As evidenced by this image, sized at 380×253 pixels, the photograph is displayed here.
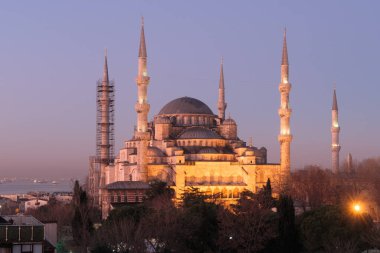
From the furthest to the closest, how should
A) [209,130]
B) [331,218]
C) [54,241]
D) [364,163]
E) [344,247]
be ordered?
[364,163]
[209,130]
[331,218]
[344,247]
[54,241]

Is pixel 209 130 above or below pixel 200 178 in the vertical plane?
above

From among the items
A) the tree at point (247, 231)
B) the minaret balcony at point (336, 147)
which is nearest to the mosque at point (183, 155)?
the minaret balcony at point (336, 147)

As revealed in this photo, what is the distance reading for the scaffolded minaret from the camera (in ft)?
228

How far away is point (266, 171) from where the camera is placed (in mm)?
65812

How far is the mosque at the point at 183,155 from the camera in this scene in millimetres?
61844

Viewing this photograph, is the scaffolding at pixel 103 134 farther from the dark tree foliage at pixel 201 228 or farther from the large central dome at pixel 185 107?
the dark tree foliage at pixel 201 228

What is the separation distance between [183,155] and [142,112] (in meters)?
4.82

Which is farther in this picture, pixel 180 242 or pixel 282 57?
pixel 282 57

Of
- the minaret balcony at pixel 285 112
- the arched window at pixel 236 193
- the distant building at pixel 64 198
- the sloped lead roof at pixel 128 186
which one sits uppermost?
the minaret balcony at pixel 285 112

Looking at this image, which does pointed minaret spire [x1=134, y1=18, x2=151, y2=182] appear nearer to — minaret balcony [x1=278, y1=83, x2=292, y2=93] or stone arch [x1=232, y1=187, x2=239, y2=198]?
stone arch [x1=232, y1=187, x2=239, y2=198]

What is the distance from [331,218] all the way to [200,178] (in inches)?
1046

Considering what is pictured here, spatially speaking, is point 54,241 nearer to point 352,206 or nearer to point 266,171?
point 352,206

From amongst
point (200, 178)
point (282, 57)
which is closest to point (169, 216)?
point (200, 178)

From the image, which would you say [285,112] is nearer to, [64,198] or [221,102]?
[221,102]
